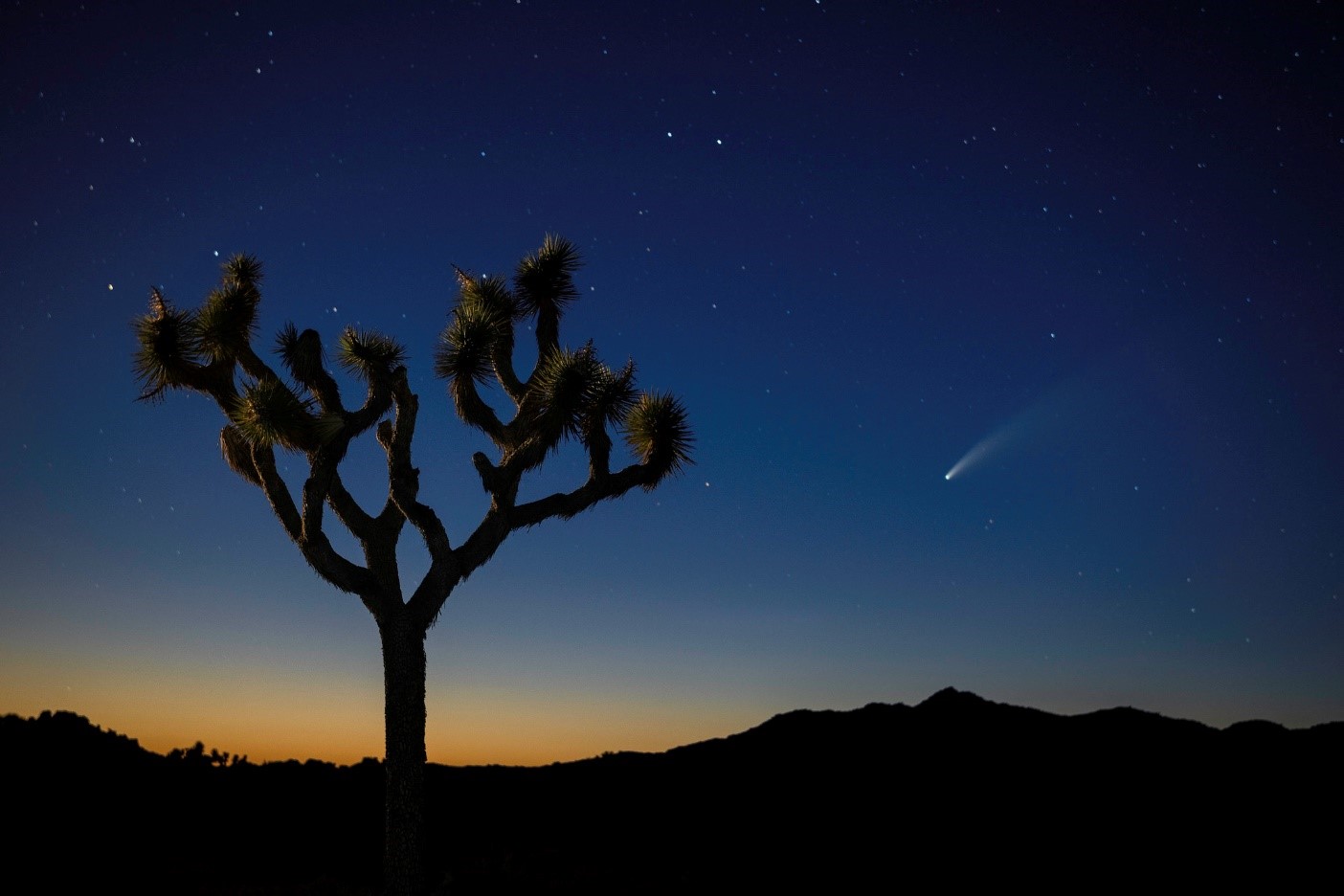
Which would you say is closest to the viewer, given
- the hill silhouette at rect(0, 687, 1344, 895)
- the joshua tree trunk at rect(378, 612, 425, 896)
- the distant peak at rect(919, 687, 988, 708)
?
the joshua tree trunk at rect(378, 612, 425, 896)

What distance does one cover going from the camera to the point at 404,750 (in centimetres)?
1038

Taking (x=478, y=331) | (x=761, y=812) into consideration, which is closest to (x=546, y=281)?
(x=478, y=331)

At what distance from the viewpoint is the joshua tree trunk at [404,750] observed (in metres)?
10.2

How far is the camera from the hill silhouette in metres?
11.6

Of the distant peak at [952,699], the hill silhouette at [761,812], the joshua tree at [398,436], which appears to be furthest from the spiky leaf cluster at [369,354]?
the distant peak at [952,699]

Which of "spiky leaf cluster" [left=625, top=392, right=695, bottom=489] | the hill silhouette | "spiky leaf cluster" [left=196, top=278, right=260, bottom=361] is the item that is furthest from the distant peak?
"spiky leaf cluster" [left=196, top=278, right=260, bottom=361]

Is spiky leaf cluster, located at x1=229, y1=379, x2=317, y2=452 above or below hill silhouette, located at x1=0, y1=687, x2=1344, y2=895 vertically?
above

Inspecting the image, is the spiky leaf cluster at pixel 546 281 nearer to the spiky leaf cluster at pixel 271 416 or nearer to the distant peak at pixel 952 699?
the spiky leaf cluster at pixel 271 416

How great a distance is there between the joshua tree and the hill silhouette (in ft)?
9.39

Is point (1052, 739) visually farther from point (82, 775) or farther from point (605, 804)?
A: point (82, 775)

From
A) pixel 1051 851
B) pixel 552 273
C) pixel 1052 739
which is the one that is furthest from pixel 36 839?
pixel 1052 739

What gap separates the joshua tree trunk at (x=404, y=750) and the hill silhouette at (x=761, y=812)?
2.56ft

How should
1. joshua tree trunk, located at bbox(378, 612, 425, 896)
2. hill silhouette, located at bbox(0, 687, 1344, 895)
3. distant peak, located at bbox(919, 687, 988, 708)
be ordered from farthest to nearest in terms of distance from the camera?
distant peak, located at bbox(919, 687, 988, 708), hill silhouette, located at bbox(0, 687, 1344, 895), joshua tree trunk, located at bbox(378, 612, 425, 896)

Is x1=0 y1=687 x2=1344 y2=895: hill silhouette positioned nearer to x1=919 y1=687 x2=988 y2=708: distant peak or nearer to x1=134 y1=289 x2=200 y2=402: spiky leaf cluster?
x1=919 y1=687 x2=988 y2=708: distant peak
